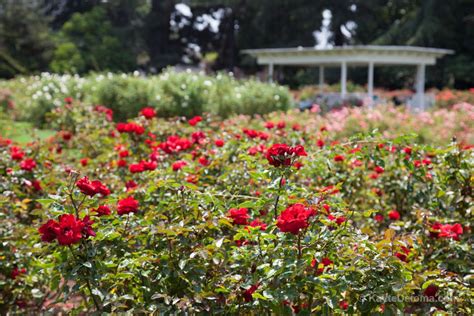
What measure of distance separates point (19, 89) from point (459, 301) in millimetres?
16613

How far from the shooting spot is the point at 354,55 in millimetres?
18781

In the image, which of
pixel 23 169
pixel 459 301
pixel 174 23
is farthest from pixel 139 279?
pixel 174 23

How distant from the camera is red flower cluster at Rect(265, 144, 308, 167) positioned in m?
2.18

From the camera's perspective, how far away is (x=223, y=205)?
99.5 inches

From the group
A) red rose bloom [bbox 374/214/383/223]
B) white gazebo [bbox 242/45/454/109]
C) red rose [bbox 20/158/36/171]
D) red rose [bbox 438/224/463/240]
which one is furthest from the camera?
white gazebo [bbox 242/45/454/109]

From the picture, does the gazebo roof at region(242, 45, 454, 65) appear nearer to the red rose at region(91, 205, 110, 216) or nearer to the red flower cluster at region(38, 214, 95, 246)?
the red rose at region(91, 205, 110, 216)

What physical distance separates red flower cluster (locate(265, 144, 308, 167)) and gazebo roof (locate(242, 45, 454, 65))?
55.3 ft

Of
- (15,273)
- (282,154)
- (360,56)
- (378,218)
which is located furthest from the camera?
(360,56)

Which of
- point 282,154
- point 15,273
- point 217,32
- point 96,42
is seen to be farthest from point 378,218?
point 217,32

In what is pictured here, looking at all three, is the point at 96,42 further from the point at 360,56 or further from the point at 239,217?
the point at 239,217

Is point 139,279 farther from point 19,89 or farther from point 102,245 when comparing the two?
point 19,89

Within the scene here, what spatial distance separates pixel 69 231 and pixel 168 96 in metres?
11.2

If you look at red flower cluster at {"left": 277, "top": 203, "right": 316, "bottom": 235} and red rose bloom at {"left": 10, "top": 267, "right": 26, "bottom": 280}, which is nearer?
red flower cluster at {"left": 277, "top": 203, "right": 316, "bottom": 235}

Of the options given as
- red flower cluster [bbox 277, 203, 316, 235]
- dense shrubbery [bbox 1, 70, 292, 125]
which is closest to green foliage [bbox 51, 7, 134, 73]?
dense shrubbery [bbox 1, 70, 292, 125]
